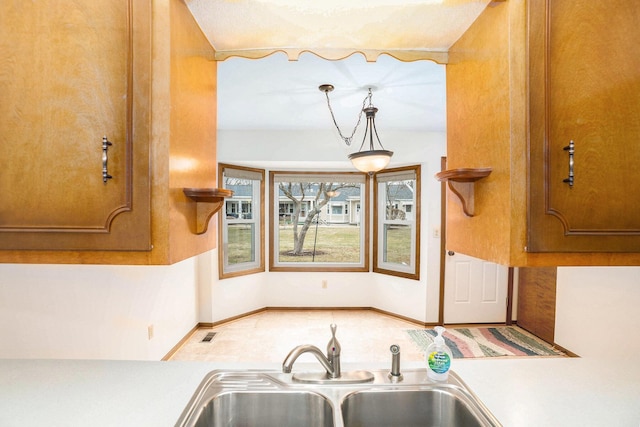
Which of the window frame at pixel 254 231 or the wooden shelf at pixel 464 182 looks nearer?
the wooden shelf at pixel 464 182

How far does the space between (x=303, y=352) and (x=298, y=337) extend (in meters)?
2.68

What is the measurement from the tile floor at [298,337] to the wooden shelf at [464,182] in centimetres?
214

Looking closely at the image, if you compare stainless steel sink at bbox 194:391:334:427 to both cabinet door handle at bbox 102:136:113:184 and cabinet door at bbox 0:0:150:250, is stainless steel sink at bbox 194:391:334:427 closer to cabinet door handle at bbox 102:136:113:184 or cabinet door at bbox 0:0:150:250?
cabinet door at bbox 0:0:150:250

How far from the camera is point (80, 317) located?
2023 mm

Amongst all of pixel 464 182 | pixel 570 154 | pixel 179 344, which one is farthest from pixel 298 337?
pixel 570 154

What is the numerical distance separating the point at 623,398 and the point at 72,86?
6.35ft

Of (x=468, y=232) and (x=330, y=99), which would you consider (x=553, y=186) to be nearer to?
(x=468, y=232)

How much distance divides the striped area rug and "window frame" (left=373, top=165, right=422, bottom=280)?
77 centimetres

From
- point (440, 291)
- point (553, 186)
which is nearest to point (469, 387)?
point (553, 186)

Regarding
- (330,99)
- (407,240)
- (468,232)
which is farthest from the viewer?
(407,240)

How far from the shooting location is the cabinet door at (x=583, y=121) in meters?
0.90

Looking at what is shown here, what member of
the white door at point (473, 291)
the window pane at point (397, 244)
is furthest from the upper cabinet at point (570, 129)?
the window pane at point (397, 244)

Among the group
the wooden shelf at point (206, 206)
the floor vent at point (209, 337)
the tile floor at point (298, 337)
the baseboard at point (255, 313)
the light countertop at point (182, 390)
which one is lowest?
the floor vent at point (209, 337)

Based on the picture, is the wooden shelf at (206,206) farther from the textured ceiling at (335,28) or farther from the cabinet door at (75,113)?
the textured ceiling at (335,28)
